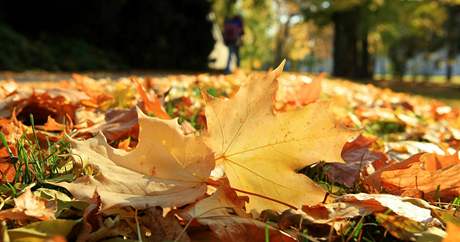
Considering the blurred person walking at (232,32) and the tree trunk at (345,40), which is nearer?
the blurred person walking at (232,32)

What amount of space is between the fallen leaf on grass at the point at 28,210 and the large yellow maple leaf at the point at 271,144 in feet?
1.10

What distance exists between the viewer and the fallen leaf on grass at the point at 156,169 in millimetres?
1055

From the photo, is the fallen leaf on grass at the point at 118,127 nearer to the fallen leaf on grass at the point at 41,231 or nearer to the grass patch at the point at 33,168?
the grass patch at the point at 33,168

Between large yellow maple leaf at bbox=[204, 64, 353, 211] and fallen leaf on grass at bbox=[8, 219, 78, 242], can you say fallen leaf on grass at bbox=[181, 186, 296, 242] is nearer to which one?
large yellow maple leaf at bbox=[204, 64, 353, 211]

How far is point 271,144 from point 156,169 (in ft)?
0.77

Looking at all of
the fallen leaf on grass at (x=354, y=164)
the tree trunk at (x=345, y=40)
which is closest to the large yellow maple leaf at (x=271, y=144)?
the fallen leaf on grass at (x=354, y=164)

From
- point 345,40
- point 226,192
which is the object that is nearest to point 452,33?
point 345,40

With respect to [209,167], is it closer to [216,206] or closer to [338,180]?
[216,206]

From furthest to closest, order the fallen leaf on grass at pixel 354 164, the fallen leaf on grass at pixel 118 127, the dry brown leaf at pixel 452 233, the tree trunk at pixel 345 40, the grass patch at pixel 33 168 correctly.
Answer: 1. the tree trunk at pixel 345 40
2. the fallen leaf on grass at pixel 118 127
3. the fallen leaf on grass at pixel 354 164
4. the grass patch at pixel 33 168
5. the dry brown leaf at pixel 452 233

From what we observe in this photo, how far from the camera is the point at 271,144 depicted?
112 cm

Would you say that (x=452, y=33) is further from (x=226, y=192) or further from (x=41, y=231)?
(x=41, y=231)

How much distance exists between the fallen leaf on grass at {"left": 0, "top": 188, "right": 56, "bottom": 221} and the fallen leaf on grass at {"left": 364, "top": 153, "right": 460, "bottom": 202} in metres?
0.78

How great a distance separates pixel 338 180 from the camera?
5.30 ft

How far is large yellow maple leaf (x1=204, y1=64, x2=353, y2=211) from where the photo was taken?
1103 mm
